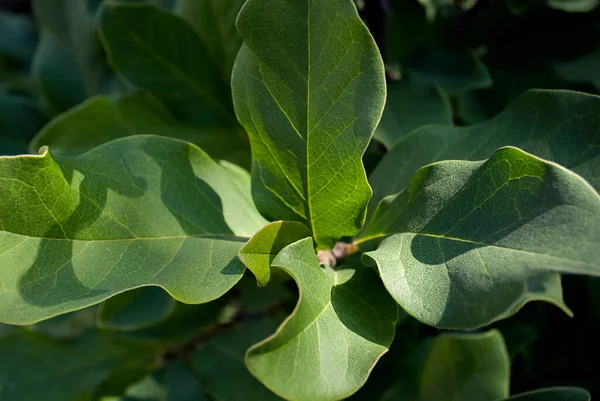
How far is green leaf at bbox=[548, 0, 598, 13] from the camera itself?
3.66 feet

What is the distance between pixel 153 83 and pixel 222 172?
401mm

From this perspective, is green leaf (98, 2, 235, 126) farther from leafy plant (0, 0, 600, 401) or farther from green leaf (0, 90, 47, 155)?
green leaf (0, 90, 47, 155)

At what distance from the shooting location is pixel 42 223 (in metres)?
0.70

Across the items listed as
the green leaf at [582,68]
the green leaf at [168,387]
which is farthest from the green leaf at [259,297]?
the green leaf at [582,68]

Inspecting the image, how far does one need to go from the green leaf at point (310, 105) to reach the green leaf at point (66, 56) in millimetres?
906

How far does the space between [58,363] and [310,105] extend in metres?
0.95

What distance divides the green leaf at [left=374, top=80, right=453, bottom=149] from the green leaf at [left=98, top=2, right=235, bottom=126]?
0.35 m

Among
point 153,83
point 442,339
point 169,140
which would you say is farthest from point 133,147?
point 442,339

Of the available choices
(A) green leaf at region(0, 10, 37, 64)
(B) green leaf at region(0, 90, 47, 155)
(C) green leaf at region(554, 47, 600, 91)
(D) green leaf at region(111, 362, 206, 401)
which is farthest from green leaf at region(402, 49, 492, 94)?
(A) green leaf at region(0, 10, 37, 64)

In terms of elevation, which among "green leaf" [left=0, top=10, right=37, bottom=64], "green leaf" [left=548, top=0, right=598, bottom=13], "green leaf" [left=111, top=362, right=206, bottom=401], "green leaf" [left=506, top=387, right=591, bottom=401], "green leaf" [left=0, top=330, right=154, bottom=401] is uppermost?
"green leaf" [left=548, top=0, right=598, bottom=13]

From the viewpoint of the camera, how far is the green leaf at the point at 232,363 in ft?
3.96

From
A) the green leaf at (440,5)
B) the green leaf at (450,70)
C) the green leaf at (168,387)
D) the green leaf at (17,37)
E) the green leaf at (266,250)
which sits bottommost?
the green leaf at (168,387)

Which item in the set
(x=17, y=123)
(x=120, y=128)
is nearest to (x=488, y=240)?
(x=120, y=128)

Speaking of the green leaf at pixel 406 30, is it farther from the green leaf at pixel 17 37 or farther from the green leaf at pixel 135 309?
the green leaf at pixel 17 37
